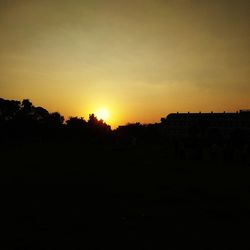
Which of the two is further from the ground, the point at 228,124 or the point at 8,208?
the point at 228,124

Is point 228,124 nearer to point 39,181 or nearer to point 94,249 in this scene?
point 39,181

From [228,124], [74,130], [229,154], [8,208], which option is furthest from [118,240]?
[228,124]

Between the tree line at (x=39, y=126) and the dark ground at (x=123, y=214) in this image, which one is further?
the tree line at (x=39, y=126)

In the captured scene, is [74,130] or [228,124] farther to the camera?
[228,124]

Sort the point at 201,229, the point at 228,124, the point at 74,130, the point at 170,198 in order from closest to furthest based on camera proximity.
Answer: the point at 201,229 → the point at 170,198 → the point at 74,130 → the point at 228,124

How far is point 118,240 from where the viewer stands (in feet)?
32.2

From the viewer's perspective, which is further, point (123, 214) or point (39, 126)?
point (39, 126)

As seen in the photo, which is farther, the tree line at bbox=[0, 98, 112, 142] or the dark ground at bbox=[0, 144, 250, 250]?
the tree line at bbox=[0, 98, 112, 142]

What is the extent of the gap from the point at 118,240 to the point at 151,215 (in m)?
2.96

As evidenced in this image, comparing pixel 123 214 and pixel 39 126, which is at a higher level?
pixel 39 126

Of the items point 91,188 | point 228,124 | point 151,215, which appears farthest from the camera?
point 228,124

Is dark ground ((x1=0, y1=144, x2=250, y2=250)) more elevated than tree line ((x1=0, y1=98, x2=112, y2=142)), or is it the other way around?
tree line ((x1=0, y1=98, x2=112, y2=142))

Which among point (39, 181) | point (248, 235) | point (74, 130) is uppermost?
point (74, 130)

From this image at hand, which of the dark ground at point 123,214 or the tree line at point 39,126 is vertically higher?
the tree line at point 39,126
